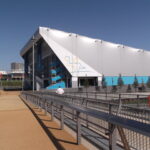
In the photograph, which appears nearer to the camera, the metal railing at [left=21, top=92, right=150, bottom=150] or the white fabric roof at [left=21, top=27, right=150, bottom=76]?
the metal railing at [left=21, top=92, right=150, bottom=150]

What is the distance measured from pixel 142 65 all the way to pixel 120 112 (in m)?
65.4

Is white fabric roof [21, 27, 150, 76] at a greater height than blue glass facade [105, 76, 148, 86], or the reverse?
white fabric roof [21, 27, 150, 76]

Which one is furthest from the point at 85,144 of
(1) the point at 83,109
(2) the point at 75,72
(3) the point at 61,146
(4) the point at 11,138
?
(2) the point at 75,72

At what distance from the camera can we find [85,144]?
19.5 ft

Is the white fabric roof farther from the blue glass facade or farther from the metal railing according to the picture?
the metal railing

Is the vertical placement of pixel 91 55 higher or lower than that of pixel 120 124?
higher

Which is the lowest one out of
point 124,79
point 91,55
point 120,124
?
point 120,124

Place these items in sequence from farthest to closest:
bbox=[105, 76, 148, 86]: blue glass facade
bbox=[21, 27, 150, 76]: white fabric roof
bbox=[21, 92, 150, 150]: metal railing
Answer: bbox=[105, 76, 148, 86]: blue glass facade
bbox=[21, 27, 150, 76]: white fabric roof
bbox=[21, 92, 150, 150]: metal railing

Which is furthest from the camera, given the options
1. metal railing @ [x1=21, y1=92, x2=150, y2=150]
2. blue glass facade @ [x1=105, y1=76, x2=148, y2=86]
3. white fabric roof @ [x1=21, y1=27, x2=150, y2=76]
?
blue glass facade @ [x1=105, y1=76, x2=148, y2=86]

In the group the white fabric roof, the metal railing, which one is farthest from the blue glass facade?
the metal railing

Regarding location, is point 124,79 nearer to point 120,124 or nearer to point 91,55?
point 91,55

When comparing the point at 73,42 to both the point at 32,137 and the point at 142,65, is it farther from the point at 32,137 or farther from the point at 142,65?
the point at 32,137

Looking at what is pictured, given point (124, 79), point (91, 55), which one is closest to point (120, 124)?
point (91, 55)

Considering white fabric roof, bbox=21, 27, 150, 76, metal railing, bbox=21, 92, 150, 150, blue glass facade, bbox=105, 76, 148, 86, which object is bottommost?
metal railing, bbox=21, 92, 150, 150
